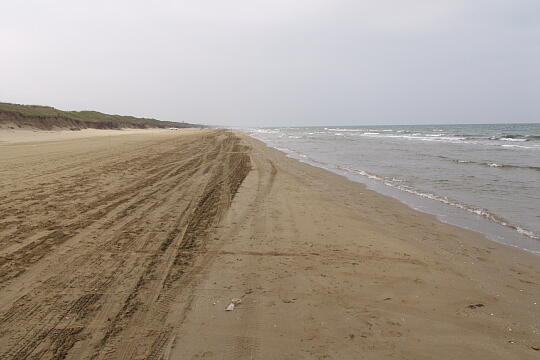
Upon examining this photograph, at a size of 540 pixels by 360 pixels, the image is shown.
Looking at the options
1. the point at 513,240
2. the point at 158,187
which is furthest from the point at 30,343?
the point at 513,240

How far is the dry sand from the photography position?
9.37ft

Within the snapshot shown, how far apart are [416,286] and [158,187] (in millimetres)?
7090

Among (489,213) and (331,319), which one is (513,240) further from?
(331,319)

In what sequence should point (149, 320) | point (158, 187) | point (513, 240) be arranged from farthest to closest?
point (158, 187)
point (513, 240)
point (149, 320)

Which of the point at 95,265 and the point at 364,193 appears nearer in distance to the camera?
the point at 95,265

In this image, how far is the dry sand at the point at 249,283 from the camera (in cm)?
286

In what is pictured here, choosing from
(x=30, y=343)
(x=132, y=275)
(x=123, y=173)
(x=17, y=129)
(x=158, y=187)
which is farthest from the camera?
(x=17, y=129)

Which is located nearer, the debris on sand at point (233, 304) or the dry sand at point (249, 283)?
the dry sand at point (249, 283)

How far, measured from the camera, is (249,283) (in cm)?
395

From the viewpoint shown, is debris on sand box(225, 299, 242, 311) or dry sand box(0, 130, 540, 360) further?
debris on sand box(225, 299, 242, 311)

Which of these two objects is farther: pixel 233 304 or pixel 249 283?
pixel 249 283

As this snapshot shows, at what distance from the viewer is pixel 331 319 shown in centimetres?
325

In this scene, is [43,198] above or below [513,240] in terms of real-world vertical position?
above

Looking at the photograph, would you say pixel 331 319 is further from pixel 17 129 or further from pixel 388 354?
pixel 17 129
